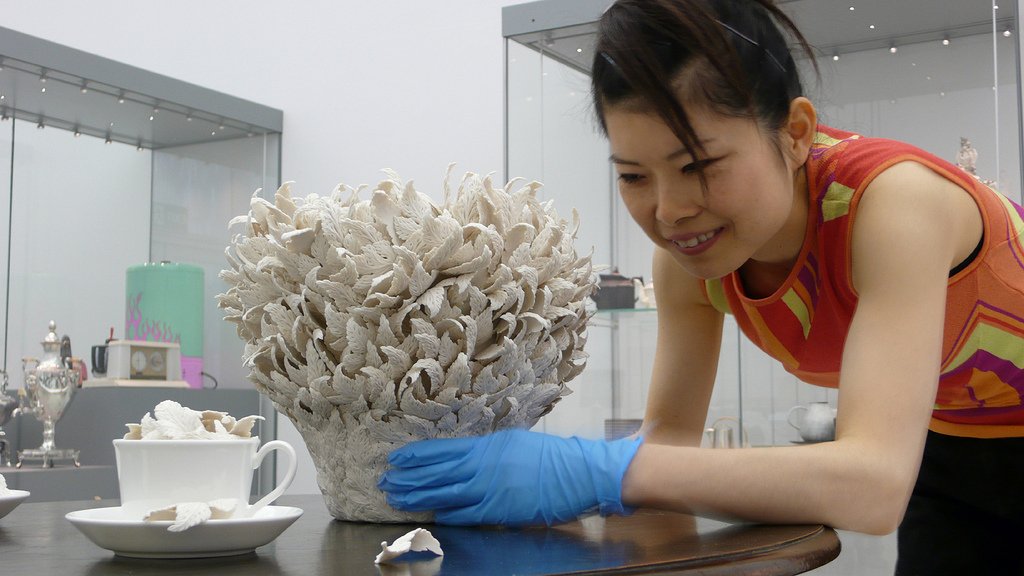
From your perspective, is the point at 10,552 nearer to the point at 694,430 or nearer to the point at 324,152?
the point at 694,430

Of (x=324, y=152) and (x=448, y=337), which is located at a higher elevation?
(x=324, y=152)

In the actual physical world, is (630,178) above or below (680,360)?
above

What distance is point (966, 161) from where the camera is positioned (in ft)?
8.50

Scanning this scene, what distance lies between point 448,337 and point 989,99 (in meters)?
2.29

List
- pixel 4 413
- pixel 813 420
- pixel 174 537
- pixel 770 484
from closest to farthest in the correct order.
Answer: pixel 174 537 < pixel 770 484 < pixel 813 420 < pixel 4 413

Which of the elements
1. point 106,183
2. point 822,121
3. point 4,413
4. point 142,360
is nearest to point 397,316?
point 822,121

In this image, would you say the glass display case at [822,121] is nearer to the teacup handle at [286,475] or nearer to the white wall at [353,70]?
the white wall at [353,70]

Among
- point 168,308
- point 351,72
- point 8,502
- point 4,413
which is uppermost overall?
point 351,72


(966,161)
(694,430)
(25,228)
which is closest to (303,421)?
(694,430)

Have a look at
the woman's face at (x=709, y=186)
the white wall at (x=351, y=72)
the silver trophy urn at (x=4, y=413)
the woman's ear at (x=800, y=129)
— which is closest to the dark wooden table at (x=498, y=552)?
the woman's face at (x=709, y=186)

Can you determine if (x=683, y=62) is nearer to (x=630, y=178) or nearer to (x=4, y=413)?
(x=630, y=178)

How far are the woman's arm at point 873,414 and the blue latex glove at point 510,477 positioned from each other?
1.0 inches

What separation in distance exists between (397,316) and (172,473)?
192 millimetres

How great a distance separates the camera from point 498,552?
625 mm
